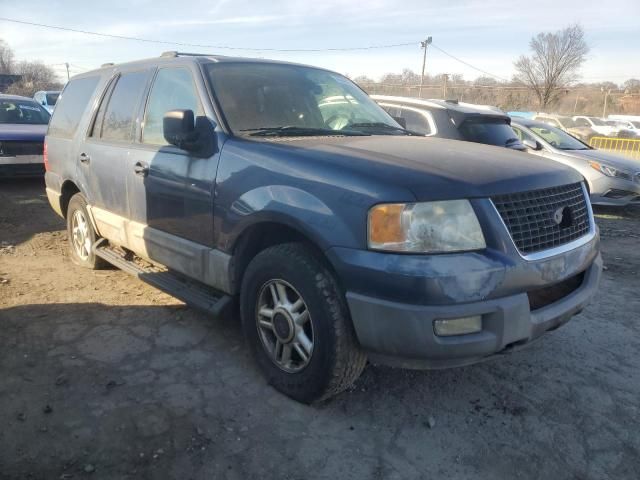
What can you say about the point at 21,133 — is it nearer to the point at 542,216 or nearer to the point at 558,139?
the point at 542,216

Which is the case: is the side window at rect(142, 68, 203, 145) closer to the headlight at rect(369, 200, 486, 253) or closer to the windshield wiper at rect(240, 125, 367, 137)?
the windshield wiper at rect(240, 125, 367, 137)

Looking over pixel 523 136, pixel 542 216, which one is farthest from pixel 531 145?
pixel 542 216

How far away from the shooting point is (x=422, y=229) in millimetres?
2320

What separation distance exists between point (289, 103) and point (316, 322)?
1.71m

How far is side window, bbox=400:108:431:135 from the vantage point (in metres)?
6.55

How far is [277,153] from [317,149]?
22 centimetres

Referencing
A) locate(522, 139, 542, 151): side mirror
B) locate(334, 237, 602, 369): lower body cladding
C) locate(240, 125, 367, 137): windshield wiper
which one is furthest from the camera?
locate(522, 139, 542, 151): side mirror

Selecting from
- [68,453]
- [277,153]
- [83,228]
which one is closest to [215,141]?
[277,153]

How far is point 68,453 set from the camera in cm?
241

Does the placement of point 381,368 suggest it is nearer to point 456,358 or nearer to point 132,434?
point 456,358

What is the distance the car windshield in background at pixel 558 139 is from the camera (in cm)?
929

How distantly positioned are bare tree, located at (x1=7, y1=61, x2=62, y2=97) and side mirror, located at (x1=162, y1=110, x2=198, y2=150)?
46041 millimetres

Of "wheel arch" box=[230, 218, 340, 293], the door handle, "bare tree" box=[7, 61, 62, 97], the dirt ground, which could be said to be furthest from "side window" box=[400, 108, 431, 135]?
"bare tree" box=[7, 61, 62, 97]

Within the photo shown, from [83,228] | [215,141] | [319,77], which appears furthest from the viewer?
[83,228]
